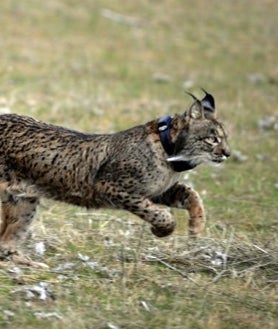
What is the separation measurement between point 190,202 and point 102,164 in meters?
0.69

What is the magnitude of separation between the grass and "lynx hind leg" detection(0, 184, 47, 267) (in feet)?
0.55

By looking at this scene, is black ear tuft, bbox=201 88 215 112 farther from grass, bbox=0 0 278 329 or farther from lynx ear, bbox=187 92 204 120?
grass, bbox=0 0 278 329

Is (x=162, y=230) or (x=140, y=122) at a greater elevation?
(x=140, y=122)

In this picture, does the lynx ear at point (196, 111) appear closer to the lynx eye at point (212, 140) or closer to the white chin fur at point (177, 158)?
the lynx eye at point (212, 140)

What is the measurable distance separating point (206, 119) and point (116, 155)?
670 mm

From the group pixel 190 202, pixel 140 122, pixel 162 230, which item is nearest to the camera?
pixel 162 230

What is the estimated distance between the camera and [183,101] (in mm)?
14859

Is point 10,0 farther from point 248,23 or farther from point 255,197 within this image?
point 255,197

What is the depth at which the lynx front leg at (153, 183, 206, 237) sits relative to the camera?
295 inches

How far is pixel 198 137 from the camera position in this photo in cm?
734

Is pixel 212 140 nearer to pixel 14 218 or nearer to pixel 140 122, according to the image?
pixel 14 218

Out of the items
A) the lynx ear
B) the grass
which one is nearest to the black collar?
the lynx ear

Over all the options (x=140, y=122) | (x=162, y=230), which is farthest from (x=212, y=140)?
(x=140, y=122)

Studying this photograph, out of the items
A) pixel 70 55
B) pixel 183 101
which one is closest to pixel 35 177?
pixel 183 101
